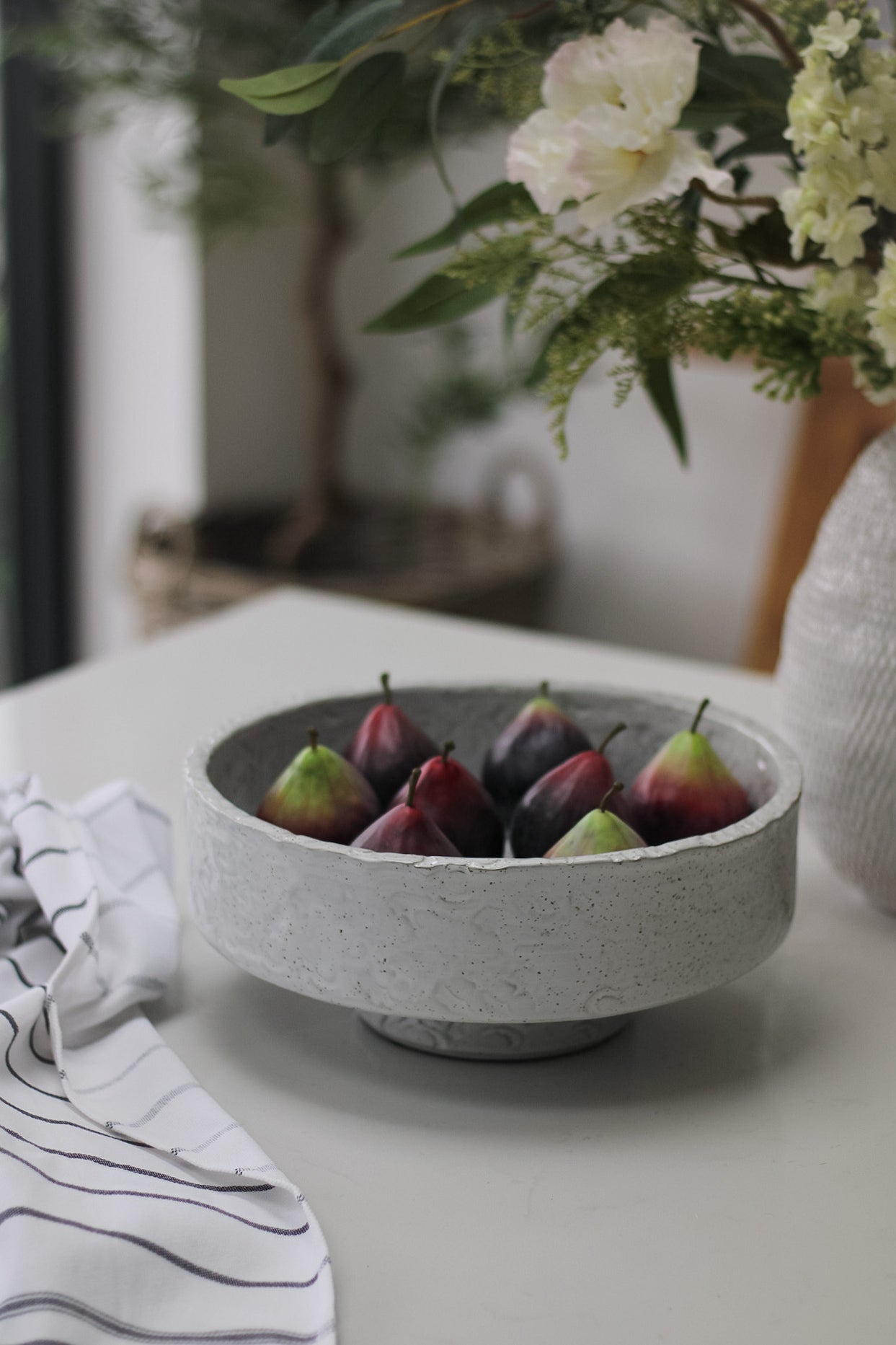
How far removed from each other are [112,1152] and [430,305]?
0.40m

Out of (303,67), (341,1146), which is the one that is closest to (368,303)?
(303,67)

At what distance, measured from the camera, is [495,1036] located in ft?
1.68

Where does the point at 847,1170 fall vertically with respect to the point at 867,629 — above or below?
below

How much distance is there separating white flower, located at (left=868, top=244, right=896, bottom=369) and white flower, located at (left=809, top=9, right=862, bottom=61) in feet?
0.24

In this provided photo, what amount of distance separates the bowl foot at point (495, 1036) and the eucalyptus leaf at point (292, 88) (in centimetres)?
35

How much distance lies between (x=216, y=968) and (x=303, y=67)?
0.37 meters

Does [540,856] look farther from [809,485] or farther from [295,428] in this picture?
[295,428]

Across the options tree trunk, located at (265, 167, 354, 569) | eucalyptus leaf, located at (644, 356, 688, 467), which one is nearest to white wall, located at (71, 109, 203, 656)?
tree trunk, located at (265, 167, 354, 569)

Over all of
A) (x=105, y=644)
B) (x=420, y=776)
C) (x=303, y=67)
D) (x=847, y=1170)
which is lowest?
(x=105, y=644)

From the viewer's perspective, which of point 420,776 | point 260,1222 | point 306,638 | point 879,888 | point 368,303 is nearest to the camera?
point 260,1222

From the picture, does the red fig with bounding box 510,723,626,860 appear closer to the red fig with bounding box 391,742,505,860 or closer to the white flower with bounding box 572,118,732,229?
the red fig with bounding box 391,742,505,860

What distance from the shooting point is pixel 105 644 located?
2369 millimetres

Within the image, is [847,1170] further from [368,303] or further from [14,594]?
[368,303]

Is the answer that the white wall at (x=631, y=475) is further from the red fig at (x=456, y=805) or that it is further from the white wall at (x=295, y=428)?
the red fig at (x=456, y=805)
